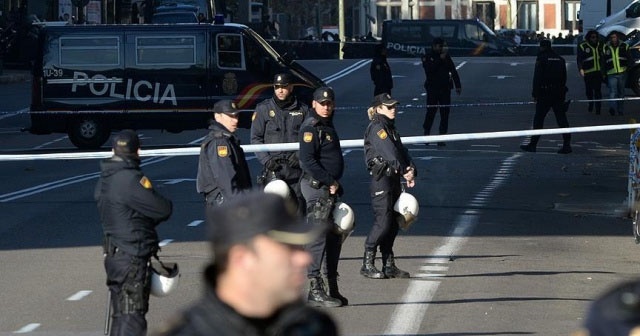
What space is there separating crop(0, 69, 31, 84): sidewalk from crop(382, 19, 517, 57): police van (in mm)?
18801

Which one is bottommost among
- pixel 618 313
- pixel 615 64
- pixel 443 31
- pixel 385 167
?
pixel 385 167

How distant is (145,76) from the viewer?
27.2m

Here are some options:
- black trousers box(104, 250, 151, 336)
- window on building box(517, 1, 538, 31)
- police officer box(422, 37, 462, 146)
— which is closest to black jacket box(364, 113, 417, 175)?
black trousers box(104, 250, 151, 336)

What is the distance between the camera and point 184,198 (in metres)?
18.9

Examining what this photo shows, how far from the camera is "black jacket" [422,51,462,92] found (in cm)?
2636

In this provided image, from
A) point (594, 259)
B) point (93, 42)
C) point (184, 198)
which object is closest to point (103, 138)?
point (93, 42)

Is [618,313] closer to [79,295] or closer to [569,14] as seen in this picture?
[79,295]

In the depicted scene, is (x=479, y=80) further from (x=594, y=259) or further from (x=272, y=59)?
(x=594, y=259)

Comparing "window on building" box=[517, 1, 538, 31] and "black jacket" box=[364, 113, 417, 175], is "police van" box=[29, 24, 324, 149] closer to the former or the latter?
"black jacket" box=[364, 113, 417, 175]

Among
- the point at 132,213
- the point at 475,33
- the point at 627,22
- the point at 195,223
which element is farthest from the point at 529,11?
the point at 132,213

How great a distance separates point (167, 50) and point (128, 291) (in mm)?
18714

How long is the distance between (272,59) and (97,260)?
13.8 metres

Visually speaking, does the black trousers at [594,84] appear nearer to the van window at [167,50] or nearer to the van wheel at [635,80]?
the van wheel at [635,80]

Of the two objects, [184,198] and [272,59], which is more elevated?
[272,59]
